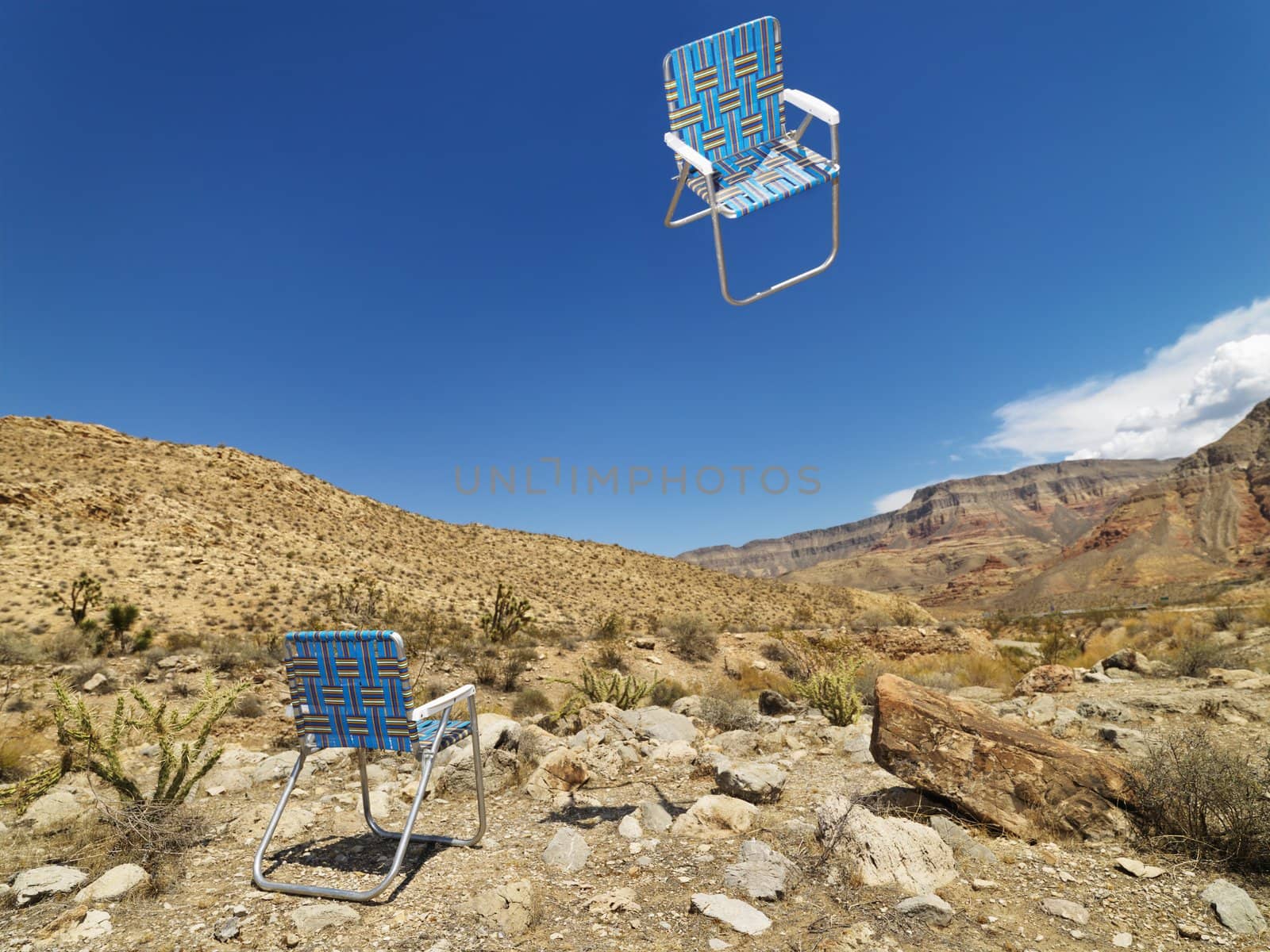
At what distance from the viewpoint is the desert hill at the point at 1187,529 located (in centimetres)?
6719

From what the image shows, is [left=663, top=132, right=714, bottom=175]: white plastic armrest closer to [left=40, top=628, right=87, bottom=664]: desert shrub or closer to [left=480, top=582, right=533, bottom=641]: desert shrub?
[left=480, top=582, right=533, bottom=641]: desert shrub

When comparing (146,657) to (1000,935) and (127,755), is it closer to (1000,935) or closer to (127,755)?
(127,755)

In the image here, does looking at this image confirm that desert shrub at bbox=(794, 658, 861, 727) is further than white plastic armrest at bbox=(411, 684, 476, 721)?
Yes

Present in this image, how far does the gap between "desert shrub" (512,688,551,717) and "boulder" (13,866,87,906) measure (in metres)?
5.48

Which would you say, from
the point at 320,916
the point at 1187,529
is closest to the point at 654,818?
the point at 320,916

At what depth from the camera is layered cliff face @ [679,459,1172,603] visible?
419ft

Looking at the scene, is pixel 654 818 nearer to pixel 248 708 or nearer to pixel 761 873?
pixel 761 873

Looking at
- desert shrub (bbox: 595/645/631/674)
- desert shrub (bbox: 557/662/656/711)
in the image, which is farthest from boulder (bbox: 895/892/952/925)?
desert shrub (bbox: 595/645/631/674)

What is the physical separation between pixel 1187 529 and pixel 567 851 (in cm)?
9701

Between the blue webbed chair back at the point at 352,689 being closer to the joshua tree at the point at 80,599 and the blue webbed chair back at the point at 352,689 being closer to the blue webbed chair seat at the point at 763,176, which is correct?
the blue webbed chair seat at the point at 763,176

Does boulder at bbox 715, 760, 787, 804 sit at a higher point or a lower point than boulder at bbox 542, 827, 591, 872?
higher

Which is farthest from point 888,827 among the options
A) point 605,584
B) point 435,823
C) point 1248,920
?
point 605,584

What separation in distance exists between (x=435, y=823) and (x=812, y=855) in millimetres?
2384

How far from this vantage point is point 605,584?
3266 cm
